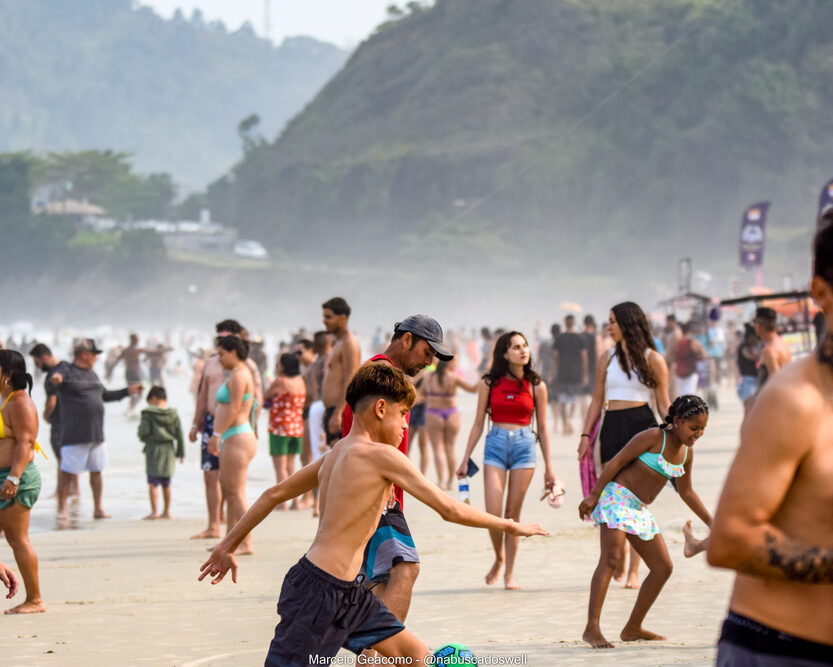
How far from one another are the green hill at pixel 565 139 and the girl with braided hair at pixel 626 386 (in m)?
89.2

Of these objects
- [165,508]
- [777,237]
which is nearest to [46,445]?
[165,508]

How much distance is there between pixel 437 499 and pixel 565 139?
120 m

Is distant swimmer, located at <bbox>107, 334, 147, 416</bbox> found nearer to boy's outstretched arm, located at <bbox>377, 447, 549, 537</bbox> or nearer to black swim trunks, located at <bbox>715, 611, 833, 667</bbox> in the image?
boy's outstretched arm, located at <bbox>377, 447, 549, 537</bbox>

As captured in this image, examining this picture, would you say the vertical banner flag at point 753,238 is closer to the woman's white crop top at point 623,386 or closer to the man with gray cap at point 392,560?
the woman's white crop top at point 623,386

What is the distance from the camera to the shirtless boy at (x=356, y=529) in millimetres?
3602

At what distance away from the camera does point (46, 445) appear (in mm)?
19203

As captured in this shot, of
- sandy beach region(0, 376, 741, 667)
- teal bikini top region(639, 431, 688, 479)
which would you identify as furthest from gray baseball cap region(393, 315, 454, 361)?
sandy beach region(0, 376, 741, 667)

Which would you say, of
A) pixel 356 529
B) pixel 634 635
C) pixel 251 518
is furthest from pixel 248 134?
pixel 356 529

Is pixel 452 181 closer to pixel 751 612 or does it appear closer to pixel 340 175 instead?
pixel 340 175

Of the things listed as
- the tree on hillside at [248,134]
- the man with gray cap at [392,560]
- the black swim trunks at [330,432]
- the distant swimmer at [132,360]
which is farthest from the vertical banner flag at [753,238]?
the tree on hillside at [248,134]

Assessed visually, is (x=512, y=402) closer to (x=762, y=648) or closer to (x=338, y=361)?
(x=338, y=361)

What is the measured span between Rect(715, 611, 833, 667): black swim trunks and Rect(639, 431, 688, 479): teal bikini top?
10.3ft

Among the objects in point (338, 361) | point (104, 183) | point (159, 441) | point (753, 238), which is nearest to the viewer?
point (338, 361)

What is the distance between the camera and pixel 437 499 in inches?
142
